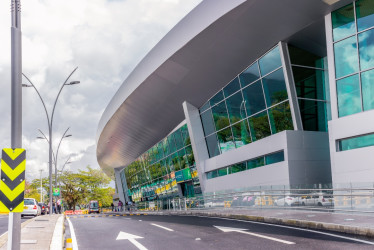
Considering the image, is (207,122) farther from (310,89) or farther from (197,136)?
(310,89)

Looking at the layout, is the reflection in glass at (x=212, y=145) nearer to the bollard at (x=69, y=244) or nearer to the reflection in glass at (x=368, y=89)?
the reflection in glass at (x=368, y=89)

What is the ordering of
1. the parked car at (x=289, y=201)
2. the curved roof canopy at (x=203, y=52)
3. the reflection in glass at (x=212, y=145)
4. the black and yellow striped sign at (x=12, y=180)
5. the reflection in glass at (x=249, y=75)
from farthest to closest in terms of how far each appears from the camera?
the reflection in glass at (x=212, y=145) → the reflection in glass at (x=249, y=75) → the curved roof canopy at (x=203, y=52) → the parked car at (x=289, y=201) → the black and yellow striped sign at (x=12, y=180)

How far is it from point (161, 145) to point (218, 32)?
77.0ft

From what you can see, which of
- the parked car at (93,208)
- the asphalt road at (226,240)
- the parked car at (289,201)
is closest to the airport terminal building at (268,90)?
the parked car at (289,201)

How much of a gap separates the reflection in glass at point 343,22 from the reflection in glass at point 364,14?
29 cm

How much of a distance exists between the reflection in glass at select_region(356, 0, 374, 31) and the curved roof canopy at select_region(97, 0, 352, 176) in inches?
28.7

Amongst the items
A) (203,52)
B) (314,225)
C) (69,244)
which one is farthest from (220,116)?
(69,244)

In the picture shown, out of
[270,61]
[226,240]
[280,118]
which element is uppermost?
[270,61]

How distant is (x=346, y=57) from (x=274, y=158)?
282 inches

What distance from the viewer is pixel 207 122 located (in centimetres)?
3152

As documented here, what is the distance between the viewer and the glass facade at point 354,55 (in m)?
18.6

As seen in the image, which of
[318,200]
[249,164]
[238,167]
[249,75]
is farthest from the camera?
[238,167]

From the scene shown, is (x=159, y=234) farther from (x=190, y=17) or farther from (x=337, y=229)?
(x=190, y=17)

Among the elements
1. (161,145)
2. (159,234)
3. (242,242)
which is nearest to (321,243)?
(242,242)
